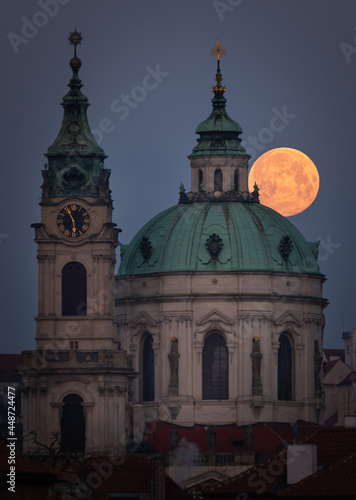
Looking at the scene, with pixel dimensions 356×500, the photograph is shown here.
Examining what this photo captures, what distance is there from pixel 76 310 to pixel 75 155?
1026 cm

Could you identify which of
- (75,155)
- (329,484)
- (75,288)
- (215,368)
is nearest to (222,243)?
(215,368)

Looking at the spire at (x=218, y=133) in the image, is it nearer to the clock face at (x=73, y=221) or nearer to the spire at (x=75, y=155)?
the spire at (x=75, y=155)

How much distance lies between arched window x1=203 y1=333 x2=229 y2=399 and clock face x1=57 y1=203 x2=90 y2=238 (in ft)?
56.0

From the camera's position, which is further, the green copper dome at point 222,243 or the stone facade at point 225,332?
the green copper dome at point 222,243

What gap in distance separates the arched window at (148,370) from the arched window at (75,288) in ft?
48.7

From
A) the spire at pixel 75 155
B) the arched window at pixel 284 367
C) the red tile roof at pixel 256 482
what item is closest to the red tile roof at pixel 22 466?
the red tile roof at pixel 256 482

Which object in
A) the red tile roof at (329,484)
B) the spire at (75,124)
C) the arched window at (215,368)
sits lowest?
the red tile roof at (329,484)

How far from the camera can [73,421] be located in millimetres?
150000

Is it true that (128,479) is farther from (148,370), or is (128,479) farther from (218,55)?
(218,55)

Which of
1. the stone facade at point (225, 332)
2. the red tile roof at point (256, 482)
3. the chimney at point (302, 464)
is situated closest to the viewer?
the chimney at point (302, 464)

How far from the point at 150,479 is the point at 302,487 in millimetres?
35489

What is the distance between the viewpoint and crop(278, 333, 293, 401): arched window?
16588 cm

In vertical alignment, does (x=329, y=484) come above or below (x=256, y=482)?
below

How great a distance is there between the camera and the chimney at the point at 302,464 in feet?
291
